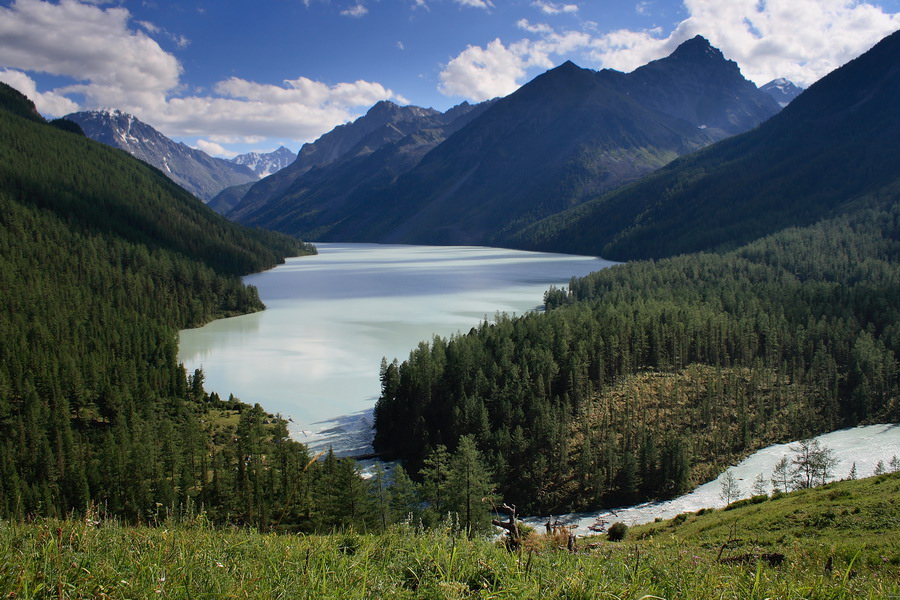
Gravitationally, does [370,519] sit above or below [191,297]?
below

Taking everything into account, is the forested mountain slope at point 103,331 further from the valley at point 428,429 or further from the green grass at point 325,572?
the green grass at point 325,572

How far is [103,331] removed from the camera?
69688mm

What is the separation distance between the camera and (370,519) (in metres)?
26.9

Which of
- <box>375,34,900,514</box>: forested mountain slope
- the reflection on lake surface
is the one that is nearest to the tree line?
<box>375,34,900,514</box>: forested mountain slope

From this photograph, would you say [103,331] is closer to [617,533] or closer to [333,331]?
[333,331]

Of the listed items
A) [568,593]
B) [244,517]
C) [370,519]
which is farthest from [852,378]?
[568,593]

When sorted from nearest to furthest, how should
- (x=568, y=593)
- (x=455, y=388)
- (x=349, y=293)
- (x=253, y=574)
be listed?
(x=568, y=593)
(x=253, y=574)
(x=455, y=388)
(x=349, y=293)

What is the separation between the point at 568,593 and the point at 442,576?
1.26m

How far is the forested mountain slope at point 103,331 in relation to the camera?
3475 centimetres

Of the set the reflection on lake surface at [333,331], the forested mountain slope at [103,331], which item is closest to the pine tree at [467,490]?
the forested mountain slope at [103,331]

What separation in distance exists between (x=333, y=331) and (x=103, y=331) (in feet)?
95.0

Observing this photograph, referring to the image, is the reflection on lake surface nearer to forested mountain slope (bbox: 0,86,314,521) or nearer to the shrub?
forested mountain slope (bbox: 0,86,314,521)

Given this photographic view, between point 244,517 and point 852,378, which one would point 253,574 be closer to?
point 244,517

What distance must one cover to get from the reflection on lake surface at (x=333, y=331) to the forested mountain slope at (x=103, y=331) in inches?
213
